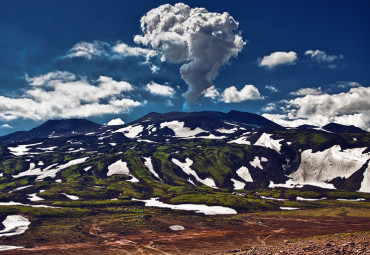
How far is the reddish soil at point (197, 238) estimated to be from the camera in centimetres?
7206

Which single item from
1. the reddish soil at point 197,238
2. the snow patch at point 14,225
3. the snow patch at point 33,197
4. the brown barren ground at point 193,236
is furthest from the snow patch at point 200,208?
the snow patch at point 14,225

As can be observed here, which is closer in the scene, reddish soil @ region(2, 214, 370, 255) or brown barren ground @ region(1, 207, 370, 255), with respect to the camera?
reddish soil @ region(2, 214, 370, 255)

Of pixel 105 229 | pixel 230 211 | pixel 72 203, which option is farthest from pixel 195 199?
pixel 105 229

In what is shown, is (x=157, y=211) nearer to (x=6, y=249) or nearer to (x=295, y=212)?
(x=295, y=212)

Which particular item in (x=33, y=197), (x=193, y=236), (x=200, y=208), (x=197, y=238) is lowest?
(x=200, y=208)

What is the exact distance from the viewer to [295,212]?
490ft

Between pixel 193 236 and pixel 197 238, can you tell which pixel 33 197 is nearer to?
pixel 193 236

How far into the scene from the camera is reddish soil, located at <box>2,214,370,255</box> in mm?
72062

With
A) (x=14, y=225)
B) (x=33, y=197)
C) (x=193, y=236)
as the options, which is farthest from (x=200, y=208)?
(x=33, y=197)

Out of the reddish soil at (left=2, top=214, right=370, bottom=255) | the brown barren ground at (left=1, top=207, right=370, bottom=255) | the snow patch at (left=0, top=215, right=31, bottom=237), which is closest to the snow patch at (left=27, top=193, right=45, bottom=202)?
the snow patch at (left=0, top=215, right=31, bottom=237)

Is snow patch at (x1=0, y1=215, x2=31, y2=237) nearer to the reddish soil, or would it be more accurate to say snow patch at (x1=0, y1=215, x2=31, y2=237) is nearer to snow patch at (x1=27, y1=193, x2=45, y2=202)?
the reddish soil

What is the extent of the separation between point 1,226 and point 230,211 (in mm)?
101849

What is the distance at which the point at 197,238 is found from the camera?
87.4 meters

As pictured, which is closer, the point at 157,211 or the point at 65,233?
the point at 65,233
